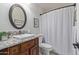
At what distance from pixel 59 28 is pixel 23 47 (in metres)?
0.52

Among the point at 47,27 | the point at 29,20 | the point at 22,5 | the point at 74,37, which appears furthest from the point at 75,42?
the point at 22,5

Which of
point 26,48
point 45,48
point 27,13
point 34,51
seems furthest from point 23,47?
point 27,13

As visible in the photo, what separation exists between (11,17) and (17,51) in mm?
425

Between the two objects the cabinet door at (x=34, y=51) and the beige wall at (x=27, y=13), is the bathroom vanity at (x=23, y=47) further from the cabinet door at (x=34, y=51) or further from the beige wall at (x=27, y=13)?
the beige wall at (x=27, y=13)

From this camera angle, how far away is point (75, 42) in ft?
5.32

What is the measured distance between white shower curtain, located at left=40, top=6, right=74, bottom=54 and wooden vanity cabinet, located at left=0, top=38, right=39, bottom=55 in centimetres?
16

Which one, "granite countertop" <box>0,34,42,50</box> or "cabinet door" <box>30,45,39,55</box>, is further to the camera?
"cabinet door" <box>30,45,39,55</box>

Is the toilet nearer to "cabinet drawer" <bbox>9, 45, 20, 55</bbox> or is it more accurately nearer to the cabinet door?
the cabinet door

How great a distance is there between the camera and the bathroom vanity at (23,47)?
155cm

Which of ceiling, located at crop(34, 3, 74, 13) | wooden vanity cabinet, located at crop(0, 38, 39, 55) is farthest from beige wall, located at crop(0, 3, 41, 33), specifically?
wooden vanity cabinet, located at crop(0, 38, 39, 55)

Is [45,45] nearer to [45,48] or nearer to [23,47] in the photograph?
[45,48]

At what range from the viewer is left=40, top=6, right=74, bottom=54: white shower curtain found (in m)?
1.62

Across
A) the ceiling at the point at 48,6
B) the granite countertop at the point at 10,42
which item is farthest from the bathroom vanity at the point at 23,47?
the ceiling at the point at 48,6
